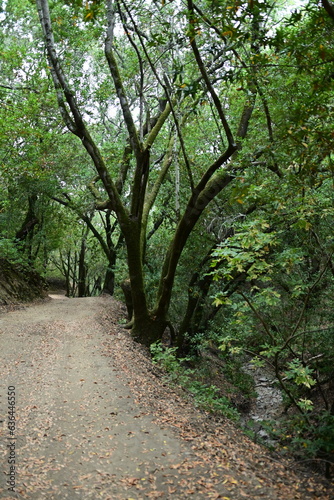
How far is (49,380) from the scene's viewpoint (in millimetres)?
6371

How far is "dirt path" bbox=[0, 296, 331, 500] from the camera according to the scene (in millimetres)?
3631

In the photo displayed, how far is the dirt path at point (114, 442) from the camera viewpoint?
3631 millimetres

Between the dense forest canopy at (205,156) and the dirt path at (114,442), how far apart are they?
1728mm

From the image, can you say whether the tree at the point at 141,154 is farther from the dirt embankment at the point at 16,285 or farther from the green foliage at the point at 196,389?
the dirt embankment at the point at 16,285

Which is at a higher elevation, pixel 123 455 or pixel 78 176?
pixel 78 176

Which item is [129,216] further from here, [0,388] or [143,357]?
[0,388]

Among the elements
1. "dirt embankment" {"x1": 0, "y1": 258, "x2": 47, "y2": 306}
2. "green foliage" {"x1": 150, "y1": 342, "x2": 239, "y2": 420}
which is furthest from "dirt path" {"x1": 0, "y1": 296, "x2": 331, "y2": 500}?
"dirt embankment" {"x1": 0, "y1": 258, "x2": 47, "y2": 306}

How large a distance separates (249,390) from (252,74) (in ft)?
29.8

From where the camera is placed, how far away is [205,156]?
37.7 ft

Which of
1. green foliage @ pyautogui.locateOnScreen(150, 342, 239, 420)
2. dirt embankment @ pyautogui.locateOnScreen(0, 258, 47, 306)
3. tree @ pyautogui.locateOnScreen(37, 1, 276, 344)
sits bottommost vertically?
green foliage @ pyautogui.locateOnScreen(150, 342, 239, 420)

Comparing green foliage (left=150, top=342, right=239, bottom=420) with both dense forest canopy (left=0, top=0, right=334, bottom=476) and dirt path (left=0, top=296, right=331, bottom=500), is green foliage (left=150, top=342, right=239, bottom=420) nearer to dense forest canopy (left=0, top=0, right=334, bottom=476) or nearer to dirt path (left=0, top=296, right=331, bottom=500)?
dirt path (left=0, top=296, right=331, bottom=500)

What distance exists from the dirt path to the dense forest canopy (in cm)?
173

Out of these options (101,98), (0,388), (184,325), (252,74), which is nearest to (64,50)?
(101,98)

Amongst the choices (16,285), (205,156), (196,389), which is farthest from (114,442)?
(16,285)
